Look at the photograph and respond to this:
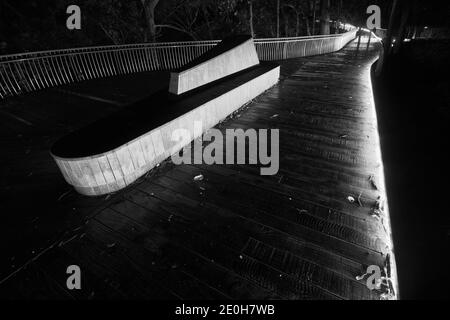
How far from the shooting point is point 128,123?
439 cm

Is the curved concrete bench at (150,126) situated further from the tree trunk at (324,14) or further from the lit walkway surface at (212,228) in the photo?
the tree trunk at (324,14)

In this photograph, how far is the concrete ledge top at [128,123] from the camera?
12.0 ft

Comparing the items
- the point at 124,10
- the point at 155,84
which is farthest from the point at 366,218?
A: the point at 124,10

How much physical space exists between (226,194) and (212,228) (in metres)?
0.77

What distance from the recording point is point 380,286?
2.57 meters

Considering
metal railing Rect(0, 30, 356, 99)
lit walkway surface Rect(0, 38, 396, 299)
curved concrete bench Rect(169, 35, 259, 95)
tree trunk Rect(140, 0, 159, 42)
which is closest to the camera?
lit walkway surface Rect(0, 38, 396, 299)

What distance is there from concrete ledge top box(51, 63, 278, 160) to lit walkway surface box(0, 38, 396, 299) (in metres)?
0.87

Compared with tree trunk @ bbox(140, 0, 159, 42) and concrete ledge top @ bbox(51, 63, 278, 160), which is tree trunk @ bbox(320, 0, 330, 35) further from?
concrete ledge top @ bbox(51, 63, 278, 160)

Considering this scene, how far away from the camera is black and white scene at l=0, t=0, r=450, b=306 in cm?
271

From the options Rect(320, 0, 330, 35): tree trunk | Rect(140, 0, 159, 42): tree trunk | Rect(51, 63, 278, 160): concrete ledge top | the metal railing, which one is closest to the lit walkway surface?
Rect(51, 63, 278, 160): concrete ledge top

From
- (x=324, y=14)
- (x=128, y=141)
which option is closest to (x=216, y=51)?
(x=128, y=141)

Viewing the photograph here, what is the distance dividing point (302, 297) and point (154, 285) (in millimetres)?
1665

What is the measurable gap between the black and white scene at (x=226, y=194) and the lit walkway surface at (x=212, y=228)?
0.02 meters

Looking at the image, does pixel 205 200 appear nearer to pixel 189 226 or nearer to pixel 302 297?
pixel 189 226
